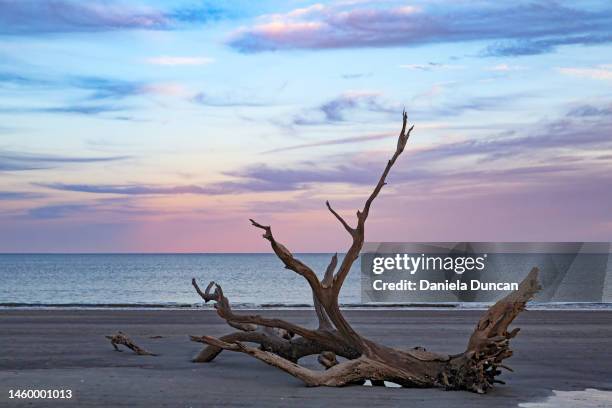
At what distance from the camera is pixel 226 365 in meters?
13.9

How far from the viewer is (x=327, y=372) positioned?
11.4 meters

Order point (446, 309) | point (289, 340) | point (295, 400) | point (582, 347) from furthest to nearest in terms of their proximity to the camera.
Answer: point (446, 309), point (582, 347), point (289, 340), point (295, 400)

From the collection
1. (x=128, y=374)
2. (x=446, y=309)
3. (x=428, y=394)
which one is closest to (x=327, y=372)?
(x=428, y=394)

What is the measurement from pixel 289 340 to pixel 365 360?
2.35m

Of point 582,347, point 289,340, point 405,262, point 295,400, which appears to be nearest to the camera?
point 295,400

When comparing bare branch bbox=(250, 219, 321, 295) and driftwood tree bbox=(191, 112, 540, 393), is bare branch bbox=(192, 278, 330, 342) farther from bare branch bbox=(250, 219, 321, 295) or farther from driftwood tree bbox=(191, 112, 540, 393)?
bare branch bbox=(250, 219, 321, 295)

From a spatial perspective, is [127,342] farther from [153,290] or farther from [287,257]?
[153,290]

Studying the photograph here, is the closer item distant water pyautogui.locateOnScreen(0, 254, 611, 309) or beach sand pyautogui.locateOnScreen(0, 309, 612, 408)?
beach sand pyautogui.locateOnScreen(0, 309, 612, 408)

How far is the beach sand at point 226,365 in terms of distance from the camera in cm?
1065

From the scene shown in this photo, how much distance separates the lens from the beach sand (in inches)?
419

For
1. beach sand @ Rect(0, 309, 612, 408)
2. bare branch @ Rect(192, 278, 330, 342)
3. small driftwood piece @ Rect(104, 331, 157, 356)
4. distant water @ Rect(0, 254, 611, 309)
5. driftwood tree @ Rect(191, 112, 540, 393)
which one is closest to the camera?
beach sand @ Rect(0, 309, 612, 408)

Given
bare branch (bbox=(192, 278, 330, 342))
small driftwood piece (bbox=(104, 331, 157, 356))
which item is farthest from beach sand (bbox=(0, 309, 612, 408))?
bare branch (bbox=(192, 278, 330, 342))

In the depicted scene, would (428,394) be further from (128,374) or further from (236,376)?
(128,374)

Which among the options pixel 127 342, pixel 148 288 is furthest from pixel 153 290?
pixel 127 342
